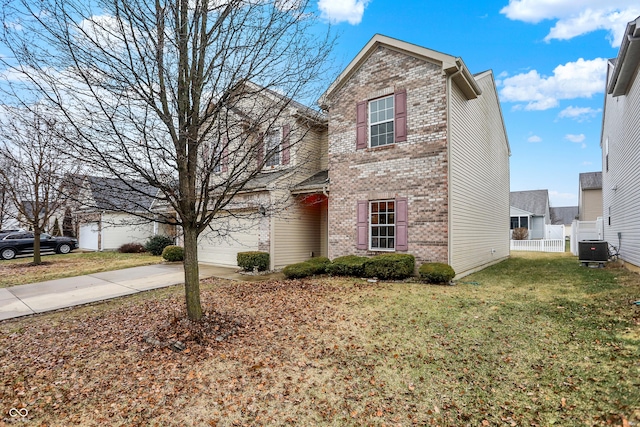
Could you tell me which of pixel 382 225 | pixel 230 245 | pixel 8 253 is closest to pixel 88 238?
pixel 8 253

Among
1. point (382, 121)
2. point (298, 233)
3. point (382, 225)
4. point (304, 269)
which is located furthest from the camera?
point (298, 233)

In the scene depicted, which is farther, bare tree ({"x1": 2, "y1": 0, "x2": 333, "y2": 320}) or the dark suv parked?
the dark suv parked

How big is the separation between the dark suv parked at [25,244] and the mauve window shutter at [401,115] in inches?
894

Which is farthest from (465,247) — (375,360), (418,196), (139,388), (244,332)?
(139,388)

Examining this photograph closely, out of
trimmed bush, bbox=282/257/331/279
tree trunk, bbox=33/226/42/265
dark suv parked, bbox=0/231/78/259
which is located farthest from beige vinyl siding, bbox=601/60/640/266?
dark suv parked, bbox=0/231/78/259

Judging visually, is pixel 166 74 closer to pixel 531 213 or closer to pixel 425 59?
pixel 425 59

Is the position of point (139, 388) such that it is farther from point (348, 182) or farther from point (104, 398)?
point (348, 182)

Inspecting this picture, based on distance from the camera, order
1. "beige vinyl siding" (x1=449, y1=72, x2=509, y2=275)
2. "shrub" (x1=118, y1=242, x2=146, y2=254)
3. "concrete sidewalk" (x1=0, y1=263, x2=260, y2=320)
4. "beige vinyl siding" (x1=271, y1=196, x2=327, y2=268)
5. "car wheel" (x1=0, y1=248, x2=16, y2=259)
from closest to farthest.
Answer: "concrete sidewalk" (x1=0, y1=263, x2=260, y2=320) → "beige vinyl siding" (x1=449, y1=72, x2=509, y2=275) → "beige vinyl siding" (x1=271, y1=196, x2=327, y2=268) → "car wheel" (x1=0, y1=248, x2=16, y2=259) → "shrub" (x1=118, y1=242, x2=146, y2=254)

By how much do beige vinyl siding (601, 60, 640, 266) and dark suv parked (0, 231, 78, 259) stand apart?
94.8ft

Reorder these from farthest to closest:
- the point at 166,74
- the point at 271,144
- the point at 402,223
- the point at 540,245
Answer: the point at 540,245
the point at 402,223
the point at 271,144
the point at 166,74

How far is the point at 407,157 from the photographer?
995 cm

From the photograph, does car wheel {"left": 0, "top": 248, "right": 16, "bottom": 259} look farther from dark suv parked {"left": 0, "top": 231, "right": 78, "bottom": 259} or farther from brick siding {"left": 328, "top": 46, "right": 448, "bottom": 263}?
brick siding {"left": 328, "top": 46, "right": 448, "bottom": 263}

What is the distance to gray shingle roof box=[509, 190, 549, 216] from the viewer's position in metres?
32.3

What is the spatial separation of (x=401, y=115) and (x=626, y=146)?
746 centimetres
